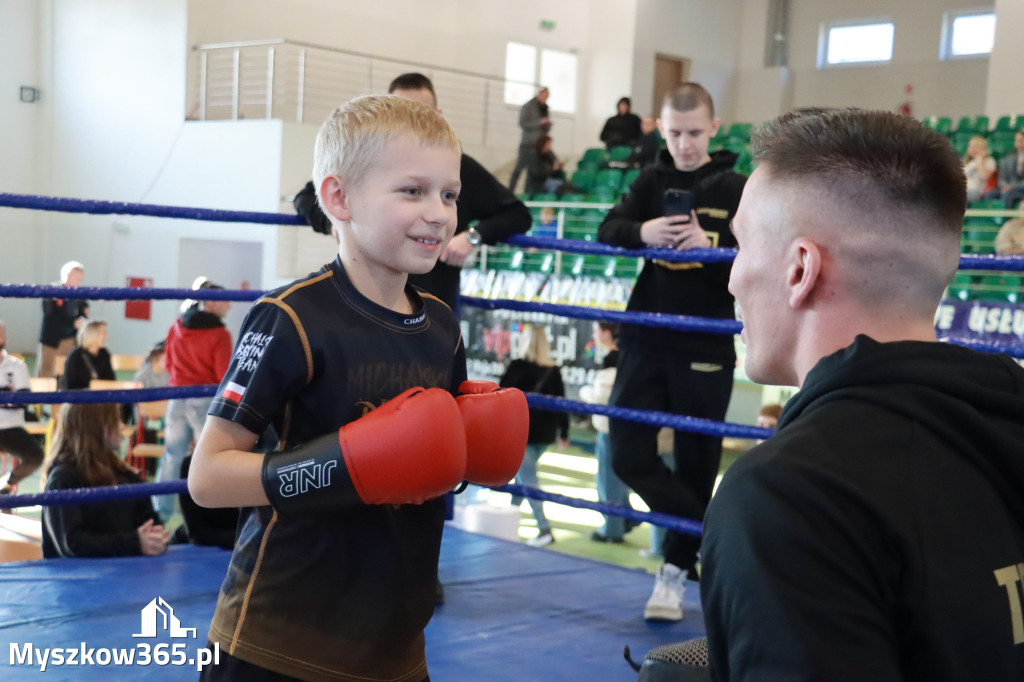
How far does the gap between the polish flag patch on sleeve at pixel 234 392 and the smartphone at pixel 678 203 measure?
1705 mm

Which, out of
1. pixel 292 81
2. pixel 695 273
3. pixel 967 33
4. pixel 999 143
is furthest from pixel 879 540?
pixel 967 33

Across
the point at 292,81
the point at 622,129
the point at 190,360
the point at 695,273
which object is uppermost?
the point at 292,81

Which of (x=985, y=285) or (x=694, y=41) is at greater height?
(x=694, y=41)

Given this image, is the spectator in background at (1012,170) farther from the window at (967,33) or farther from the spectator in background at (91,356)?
the spectator in background at (91,356)

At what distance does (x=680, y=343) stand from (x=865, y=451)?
7.07 feet

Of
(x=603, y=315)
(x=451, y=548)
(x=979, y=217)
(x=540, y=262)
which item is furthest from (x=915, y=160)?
(x=540, y=262)

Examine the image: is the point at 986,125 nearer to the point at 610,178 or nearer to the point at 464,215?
the point at 610,178

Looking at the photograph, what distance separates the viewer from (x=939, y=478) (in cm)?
73

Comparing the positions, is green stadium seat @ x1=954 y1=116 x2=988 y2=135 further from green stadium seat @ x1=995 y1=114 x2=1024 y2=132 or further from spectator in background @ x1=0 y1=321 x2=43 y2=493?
spectator in background @ x1=0 y1=321 x2=43 y2=493

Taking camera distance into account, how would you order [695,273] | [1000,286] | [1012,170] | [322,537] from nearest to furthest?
1. [322,537]
2. [695,273]
3. [1000,286]
4. [1012,170]

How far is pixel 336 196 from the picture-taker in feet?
5.10

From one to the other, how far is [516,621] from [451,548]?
70cm

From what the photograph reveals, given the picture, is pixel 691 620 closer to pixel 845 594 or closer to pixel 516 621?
pixel 516 621

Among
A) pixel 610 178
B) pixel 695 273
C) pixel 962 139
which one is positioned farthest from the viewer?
pixel 610 178
